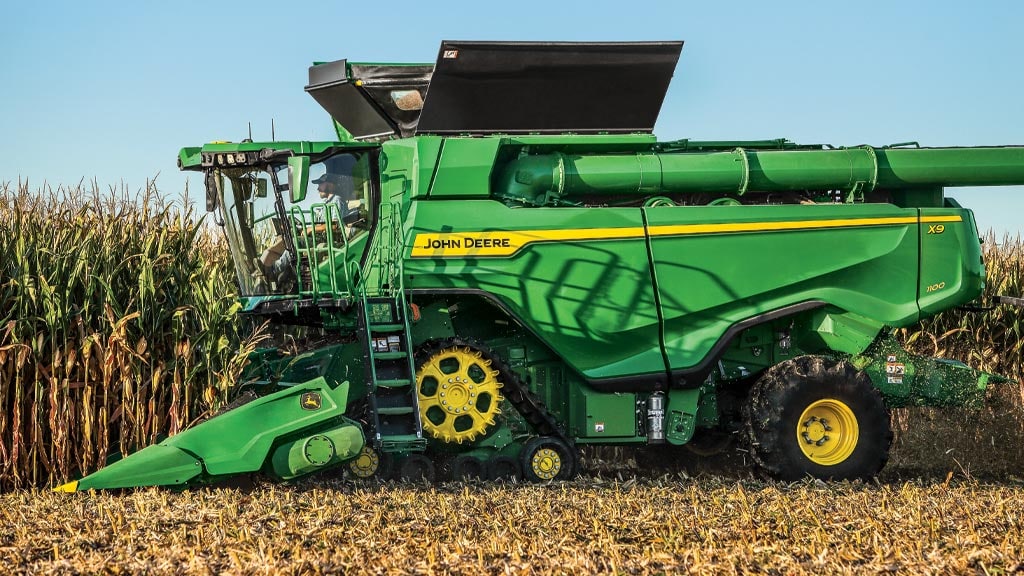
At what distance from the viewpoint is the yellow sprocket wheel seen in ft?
26.7

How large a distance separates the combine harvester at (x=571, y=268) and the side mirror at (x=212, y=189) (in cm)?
2

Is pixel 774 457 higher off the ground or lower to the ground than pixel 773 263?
lower

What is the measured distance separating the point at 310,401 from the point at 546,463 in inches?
72.9

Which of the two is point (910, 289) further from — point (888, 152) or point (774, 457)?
point (774, 457)

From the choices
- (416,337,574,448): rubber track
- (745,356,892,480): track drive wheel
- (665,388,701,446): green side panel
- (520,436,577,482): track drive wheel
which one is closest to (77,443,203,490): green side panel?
(416,337,574,448): rubber track

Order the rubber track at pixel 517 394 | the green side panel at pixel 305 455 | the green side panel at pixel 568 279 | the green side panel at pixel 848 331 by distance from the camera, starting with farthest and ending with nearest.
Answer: the green side panel at pixel 848 331
the green side panel at pixel 568 279
the rubber track at pixel 517 394
the green side panel at pixel 305 455

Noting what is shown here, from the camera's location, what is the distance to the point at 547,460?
8359 millimetres

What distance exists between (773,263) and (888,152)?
1504mm

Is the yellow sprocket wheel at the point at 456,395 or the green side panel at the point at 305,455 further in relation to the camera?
the yellow sprocket wheel at the point at 456,395

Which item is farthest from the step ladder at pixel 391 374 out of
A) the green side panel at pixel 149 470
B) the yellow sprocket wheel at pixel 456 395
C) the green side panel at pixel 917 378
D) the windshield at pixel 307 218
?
the green side panel at pixel 917 378

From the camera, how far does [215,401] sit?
7777mm

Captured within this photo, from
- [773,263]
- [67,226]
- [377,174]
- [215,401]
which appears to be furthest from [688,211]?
[67,226]

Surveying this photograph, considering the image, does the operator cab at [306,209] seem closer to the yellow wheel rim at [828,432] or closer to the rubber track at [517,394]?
the rubber track at [517,394]

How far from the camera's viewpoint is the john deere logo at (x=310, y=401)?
7.46m
